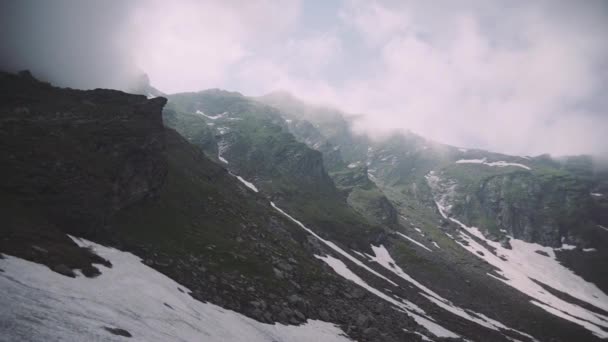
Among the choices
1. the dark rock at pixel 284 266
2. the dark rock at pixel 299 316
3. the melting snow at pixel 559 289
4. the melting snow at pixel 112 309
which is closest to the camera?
the melting snow at pixel 112 309

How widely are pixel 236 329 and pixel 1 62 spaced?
243 feet

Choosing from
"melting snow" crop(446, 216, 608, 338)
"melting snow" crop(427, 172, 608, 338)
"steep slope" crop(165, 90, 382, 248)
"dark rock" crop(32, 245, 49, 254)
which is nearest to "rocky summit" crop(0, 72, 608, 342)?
"dark rock" crop(32, 245, 49, 254)

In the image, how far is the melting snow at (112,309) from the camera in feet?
47.3

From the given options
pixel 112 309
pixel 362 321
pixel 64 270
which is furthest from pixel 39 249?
pixel 362 321

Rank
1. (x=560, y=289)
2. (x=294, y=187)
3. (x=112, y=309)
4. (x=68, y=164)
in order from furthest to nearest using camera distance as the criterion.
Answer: (x=560, y=289) → (x=294, y=187) → (x=68, y=164) → (x=112, y=309)

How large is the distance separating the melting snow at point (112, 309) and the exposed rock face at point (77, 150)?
6143 millimetres

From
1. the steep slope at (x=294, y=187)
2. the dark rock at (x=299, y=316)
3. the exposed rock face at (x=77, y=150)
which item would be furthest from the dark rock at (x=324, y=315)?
the steep slope at (x=294, y=187)

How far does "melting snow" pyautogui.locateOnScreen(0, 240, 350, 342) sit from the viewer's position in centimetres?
1442

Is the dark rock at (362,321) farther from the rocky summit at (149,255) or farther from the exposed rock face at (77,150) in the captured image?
the exposed rock face at (77,150)

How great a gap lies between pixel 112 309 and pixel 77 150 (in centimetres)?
2578

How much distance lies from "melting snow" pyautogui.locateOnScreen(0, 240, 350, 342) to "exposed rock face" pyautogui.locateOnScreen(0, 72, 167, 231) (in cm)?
614

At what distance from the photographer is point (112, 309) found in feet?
64.6

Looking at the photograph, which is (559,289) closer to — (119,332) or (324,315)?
(324,315)

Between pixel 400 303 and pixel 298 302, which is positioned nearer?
pixel 298 302
